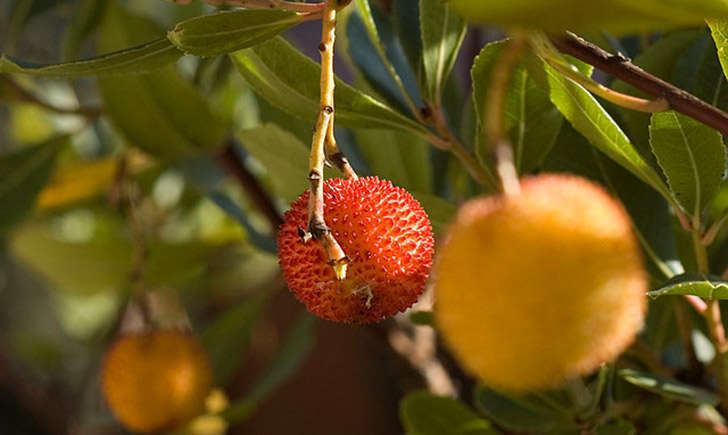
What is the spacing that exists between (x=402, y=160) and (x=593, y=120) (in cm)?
31

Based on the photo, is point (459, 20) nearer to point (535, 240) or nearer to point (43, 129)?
point (535, 240)

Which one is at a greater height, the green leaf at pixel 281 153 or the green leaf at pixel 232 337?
the green leaf at pixel 281 153

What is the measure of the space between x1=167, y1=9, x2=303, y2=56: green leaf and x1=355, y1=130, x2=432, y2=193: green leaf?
29 centimetres

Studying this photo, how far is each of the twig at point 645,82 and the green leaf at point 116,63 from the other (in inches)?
8.3

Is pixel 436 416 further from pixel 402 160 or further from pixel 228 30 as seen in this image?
pixel 228 30

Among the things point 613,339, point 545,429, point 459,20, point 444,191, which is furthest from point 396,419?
point 613,339

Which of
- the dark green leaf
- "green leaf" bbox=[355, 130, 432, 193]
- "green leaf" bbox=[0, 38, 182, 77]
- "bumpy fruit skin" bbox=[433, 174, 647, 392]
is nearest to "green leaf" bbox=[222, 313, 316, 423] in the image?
"green leaf" bbox=[355, 130, 432, 193]

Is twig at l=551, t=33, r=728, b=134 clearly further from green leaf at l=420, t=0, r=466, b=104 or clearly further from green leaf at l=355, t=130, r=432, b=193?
green leaf at l=355, t=130, r=432, b=193

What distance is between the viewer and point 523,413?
657 mm

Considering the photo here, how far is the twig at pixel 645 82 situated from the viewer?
1.40ft

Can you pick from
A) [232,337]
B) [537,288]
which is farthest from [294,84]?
[232,337]

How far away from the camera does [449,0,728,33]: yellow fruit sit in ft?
0.83

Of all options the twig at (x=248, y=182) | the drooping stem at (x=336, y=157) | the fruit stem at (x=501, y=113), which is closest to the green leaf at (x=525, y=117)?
the drooping stem at (x=336, y=157)

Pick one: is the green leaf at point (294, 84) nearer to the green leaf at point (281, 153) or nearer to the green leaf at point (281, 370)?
the green leaf at point (281, 153)
